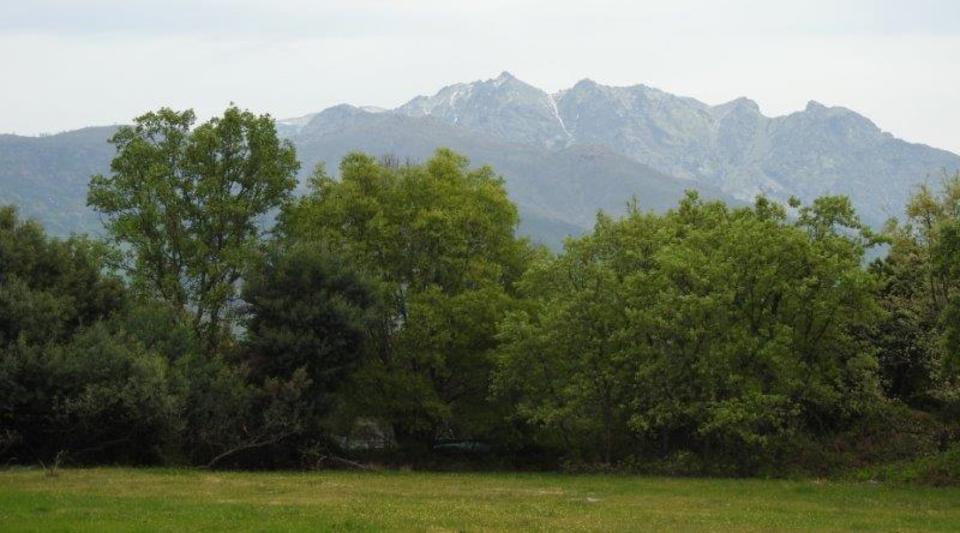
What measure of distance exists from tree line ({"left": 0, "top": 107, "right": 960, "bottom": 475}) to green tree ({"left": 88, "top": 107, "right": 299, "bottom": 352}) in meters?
0.15

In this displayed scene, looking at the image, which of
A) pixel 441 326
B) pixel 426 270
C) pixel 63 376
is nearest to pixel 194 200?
pixel 426 270

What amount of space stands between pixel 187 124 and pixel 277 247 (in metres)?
11.8

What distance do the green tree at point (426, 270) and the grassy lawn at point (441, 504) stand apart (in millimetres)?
11415

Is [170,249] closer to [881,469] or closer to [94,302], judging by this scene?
[94,302]

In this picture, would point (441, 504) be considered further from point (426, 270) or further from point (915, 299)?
point (915, 299)

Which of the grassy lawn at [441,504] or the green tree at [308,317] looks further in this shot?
the green tree at [308,317]

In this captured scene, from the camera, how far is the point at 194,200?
2181 inches

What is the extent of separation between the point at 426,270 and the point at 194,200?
1327cm

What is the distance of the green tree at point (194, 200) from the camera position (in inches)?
2130

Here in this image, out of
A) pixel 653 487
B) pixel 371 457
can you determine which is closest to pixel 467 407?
pixel 371 457

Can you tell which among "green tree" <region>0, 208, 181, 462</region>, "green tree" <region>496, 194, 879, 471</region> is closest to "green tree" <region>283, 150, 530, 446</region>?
"green tree" <region>496, 194, 879, 471</region>

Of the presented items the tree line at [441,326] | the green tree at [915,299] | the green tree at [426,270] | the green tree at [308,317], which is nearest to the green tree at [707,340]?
the tree line at [441,326]

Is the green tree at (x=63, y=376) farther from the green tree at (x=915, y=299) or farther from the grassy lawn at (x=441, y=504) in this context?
the green tree at (x=915, y=299)

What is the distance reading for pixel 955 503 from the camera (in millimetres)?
31438
